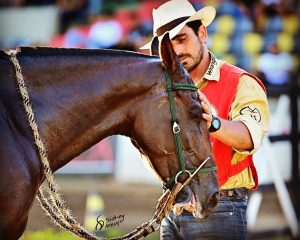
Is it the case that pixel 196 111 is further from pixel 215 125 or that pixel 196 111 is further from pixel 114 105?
pixel 114 105

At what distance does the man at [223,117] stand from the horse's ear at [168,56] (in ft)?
1.37

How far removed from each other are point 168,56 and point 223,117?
71cm

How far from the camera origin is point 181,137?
355 cm

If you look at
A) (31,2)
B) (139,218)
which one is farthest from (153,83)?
(31,2)

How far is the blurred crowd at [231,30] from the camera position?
43.9 feet

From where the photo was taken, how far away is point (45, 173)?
3.44 meters

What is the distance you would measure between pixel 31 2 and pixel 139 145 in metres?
12.0

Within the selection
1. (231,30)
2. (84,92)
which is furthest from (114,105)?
(231,30)

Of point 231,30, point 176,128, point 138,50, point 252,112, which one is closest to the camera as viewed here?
point 176,128

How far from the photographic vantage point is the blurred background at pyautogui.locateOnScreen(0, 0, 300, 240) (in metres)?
7.91

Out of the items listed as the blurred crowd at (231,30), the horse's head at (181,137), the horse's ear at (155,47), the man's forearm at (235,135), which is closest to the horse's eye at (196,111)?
the horse's head at (181,137)

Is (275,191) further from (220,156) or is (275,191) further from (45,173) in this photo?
(45,173)
